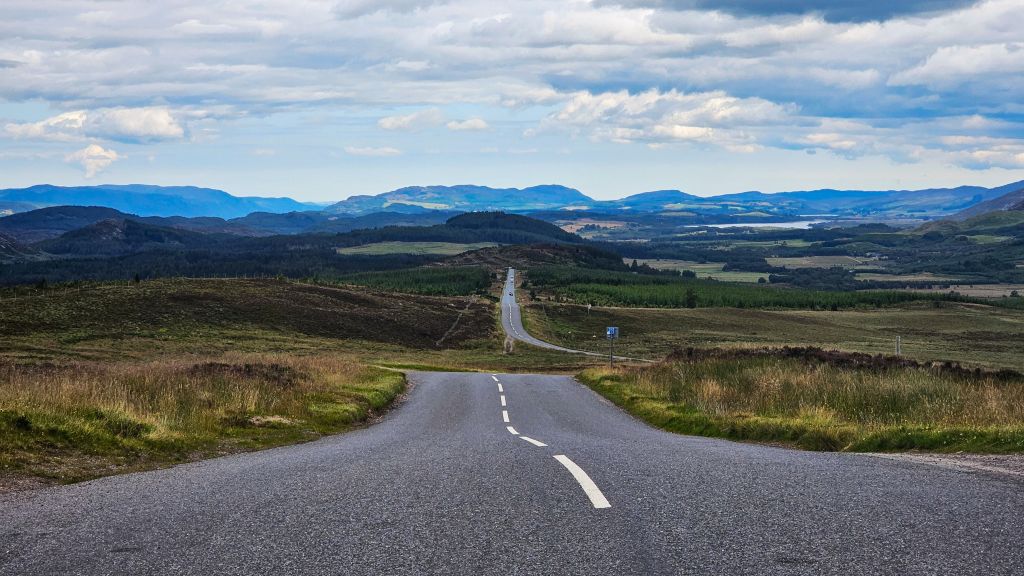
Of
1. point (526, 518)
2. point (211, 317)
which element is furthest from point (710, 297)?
point (526, 518)

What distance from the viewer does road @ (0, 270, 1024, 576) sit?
22.5 ft

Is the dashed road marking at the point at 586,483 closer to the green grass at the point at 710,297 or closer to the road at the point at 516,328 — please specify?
the road at the point at 516,328

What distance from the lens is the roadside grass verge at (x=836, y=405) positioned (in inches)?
632

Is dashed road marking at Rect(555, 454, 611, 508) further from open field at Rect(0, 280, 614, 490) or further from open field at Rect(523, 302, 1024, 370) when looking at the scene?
open field at Rect(523, 302, 1024, 370)

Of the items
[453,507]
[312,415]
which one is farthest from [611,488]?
[312,415]

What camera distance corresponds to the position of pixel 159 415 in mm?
17328

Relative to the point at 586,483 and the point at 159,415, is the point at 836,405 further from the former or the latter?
the point at 159,415

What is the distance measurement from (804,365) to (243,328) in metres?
62.0

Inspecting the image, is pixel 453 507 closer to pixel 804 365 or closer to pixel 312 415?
pixel 312 415

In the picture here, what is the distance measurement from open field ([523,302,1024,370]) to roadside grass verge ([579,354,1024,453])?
5429 centimetres

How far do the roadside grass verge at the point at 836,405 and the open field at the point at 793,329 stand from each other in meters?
54.3

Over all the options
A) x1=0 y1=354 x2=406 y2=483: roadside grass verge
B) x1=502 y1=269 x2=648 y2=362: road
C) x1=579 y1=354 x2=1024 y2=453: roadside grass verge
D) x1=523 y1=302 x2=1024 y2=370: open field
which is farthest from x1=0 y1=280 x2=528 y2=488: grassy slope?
x1=523 y1=302 x2=1024 y2=370: open field

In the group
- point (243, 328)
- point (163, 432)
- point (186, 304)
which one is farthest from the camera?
point (186, 304)

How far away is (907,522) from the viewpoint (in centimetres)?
787
